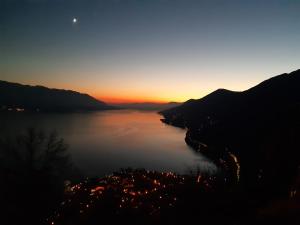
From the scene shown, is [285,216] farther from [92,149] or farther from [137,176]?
[92,149]

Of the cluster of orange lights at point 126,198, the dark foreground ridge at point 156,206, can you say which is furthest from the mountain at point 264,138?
the cluster of orange lights at point 126,198

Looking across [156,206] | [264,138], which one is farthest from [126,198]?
[264,138]

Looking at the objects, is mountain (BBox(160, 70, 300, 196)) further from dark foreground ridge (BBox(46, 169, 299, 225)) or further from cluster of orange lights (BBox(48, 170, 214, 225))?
cluster of orange lights (BBox(48, 170, 214, 225))

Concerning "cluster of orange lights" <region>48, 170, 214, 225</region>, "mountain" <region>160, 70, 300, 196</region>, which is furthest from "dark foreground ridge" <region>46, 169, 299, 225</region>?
"mountain" <region>160, 70, 300, 196</region>

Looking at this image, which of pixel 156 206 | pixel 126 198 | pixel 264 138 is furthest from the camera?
pixel 264 138

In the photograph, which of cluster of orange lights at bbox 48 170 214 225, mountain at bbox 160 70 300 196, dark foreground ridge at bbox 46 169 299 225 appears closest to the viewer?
dark foreground ridge at bbox 46 169 299 225

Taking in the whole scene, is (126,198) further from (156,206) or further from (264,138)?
(264,138)

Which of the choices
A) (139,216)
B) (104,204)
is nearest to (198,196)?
(139,216)

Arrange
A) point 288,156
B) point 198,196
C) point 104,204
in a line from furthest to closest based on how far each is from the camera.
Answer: point 288,156
point 198,196
point 104,204
